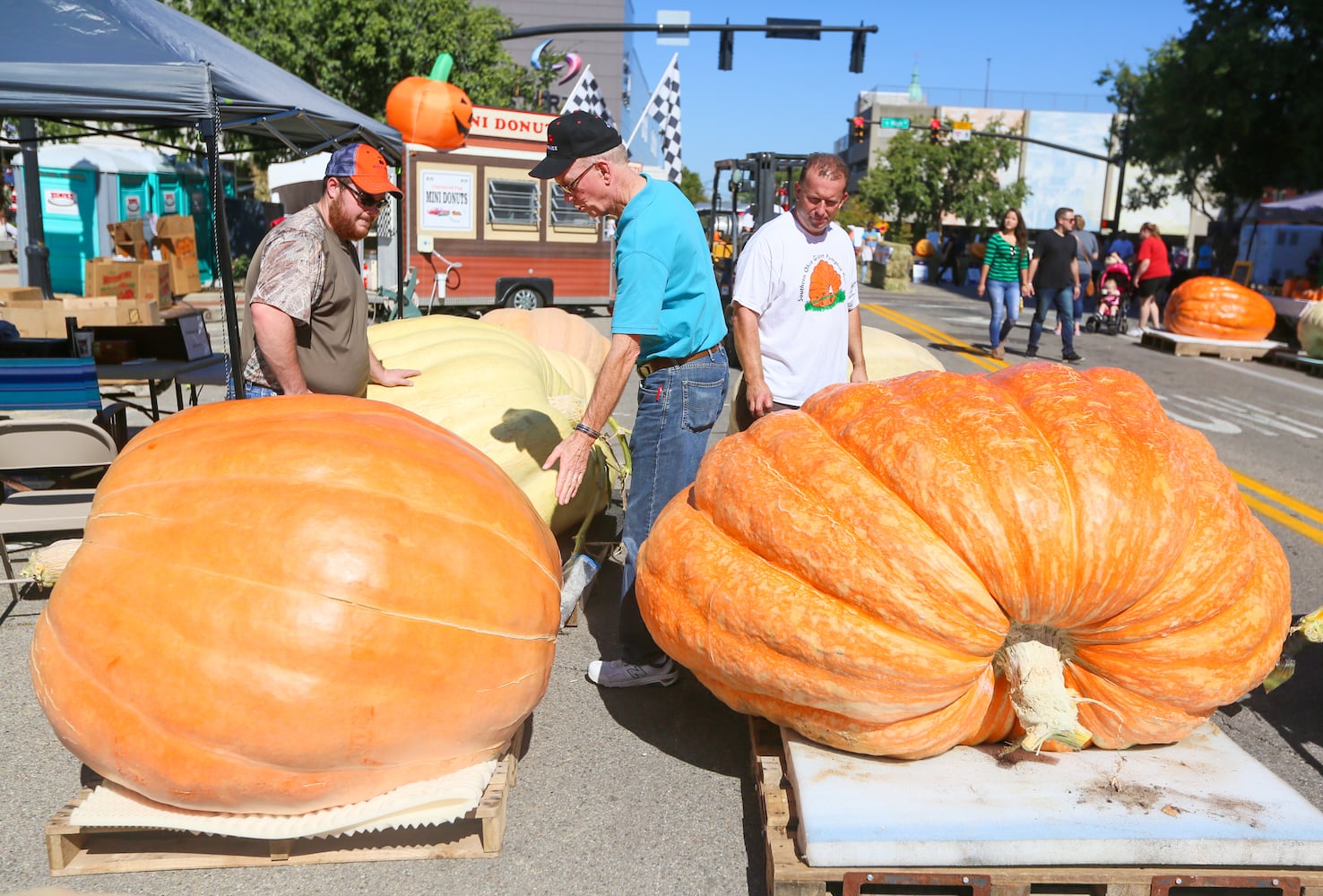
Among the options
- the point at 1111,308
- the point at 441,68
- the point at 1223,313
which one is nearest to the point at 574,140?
the point at 441,68

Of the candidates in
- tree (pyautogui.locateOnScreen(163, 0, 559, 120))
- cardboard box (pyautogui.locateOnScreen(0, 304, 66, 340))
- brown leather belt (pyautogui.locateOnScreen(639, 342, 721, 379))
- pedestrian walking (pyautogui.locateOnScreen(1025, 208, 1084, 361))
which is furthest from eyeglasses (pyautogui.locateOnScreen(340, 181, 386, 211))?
tree (pyautogui.locateOnScreen(163, 0, 559, 120))

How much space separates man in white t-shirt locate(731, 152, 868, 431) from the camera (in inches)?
172

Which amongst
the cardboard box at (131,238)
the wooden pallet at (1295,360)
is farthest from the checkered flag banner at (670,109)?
the wooden pallet at (1295,360)

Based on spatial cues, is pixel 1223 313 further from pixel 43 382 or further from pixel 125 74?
pixel 43 382

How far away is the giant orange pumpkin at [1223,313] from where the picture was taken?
1596 cm

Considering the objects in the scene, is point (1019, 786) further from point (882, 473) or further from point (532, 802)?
point (532, 802)

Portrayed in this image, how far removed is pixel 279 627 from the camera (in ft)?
7.98

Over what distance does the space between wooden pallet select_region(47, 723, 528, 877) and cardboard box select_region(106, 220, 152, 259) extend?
17.9 metres

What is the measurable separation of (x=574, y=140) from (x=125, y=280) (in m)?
13.3

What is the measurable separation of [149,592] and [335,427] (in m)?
0.67

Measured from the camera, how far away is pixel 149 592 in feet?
8.09

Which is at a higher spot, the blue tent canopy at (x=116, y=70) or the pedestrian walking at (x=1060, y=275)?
the blue tent canopy at (x=116, y=70)

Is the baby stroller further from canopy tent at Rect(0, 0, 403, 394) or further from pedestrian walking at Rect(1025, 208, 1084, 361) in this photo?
canopy tent at Rect(0, 0, 403, 394)

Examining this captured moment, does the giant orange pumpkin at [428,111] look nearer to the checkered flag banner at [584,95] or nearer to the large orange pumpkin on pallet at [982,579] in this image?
the checkered flag banner at [584,95]
